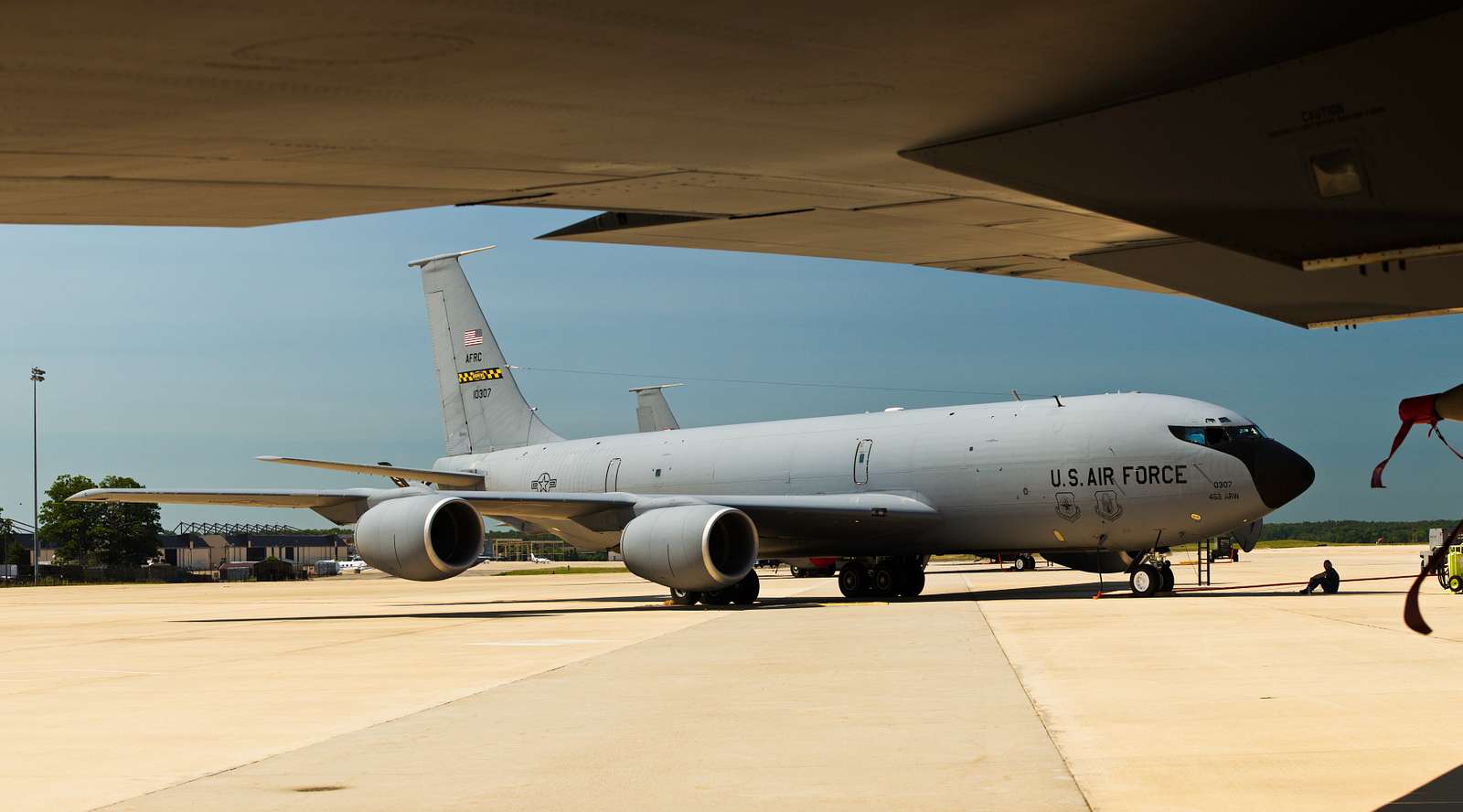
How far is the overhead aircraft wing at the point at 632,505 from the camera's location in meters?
25.1

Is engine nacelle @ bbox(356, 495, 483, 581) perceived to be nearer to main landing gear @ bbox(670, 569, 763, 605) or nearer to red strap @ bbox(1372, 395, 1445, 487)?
main landing gear @ bbox(670, 569, 763, 605)

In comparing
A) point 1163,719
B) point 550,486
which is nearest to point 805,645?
point 1163,719

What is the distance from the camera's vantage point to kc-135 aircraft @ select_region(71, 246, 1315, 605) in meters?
23.0

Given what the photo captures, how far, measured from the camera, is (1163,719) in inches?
346

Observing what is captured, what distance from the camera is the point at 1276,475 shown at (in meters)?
22.7

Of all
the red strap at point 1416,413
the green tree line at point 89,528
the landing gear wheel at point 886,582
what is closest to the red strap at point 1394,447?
the red strap at point 1416,413

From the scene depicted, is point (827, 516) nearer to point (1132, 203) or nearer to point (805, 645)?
point (805, 645)

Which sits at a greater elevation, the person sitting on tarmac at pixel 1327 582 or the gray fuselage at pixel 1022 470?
the gray fuselage at pixel 1022 470

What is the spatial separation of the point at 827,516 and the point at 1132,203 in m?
19.3

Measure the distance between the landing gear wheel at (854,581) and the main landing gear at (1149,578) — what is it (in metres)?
4.96

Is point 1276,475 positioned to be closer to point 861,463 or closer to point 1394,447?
point 861,463

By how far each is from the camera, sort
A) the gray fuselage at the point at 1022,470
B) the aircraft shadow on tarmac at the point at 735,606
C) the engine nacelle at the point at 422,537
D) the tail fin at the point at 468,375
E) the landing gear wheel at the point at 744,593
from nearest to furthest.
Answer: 1. the engine nacelle at the point at 422,537
2. the gray fuselage at the point at 1022,470
3. the aircraft shadow on tarmac at the point at 735,606
4. the landing gear wheel at the point at 744,593
5. the tail fin at the point at 468,375

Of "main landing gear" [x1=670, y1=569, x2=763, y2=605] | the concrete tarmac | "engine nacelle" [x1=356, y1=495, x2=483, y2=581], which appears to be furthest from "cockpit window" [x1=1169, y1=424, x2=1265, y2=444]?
"engine nacelle" [x1=356, y1=495, x2=483, y2=581]

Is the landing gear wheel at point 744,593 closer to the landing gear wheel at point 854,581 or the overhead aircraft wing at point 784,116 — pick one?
the landing gear wheel at point 854,581
